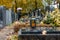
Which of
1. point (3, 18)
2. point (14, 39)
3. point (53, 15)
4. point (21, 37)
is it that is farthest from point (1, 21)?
point (21, 37)

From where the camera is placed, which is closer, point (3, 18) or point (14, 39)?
point (14, 39)

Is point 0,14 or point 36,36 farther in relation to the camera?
point 0,14

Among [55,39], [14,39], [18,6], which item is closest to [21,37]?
[55,39]

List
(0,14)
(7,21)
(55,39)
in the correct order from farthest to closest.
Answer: (7,21) < (0,14) < (55,39)

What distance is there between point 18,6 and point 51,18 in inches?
482

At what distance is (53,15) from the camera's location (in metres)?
14.0

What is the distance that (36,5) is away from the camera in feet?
90.8

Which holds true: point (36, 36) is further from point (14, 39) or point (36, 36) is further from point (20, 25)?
point (20, 25)

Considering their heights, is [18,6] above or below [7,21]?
above

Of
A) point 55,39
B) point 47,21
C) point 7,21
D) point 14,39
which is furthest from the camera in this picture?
point 7,21

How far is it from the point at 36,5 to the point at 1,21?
7.26m

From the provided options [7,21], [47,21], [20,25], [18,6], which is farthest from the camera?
[18,6]

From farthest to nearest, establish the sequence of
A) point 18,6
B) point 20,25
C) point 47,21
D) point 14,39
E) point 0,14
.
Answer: point 18,6 < point 0,14 < point 47,21 < point 20,25 < point 14,39

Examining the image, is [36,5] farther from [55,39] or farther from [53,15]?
[55,39]
